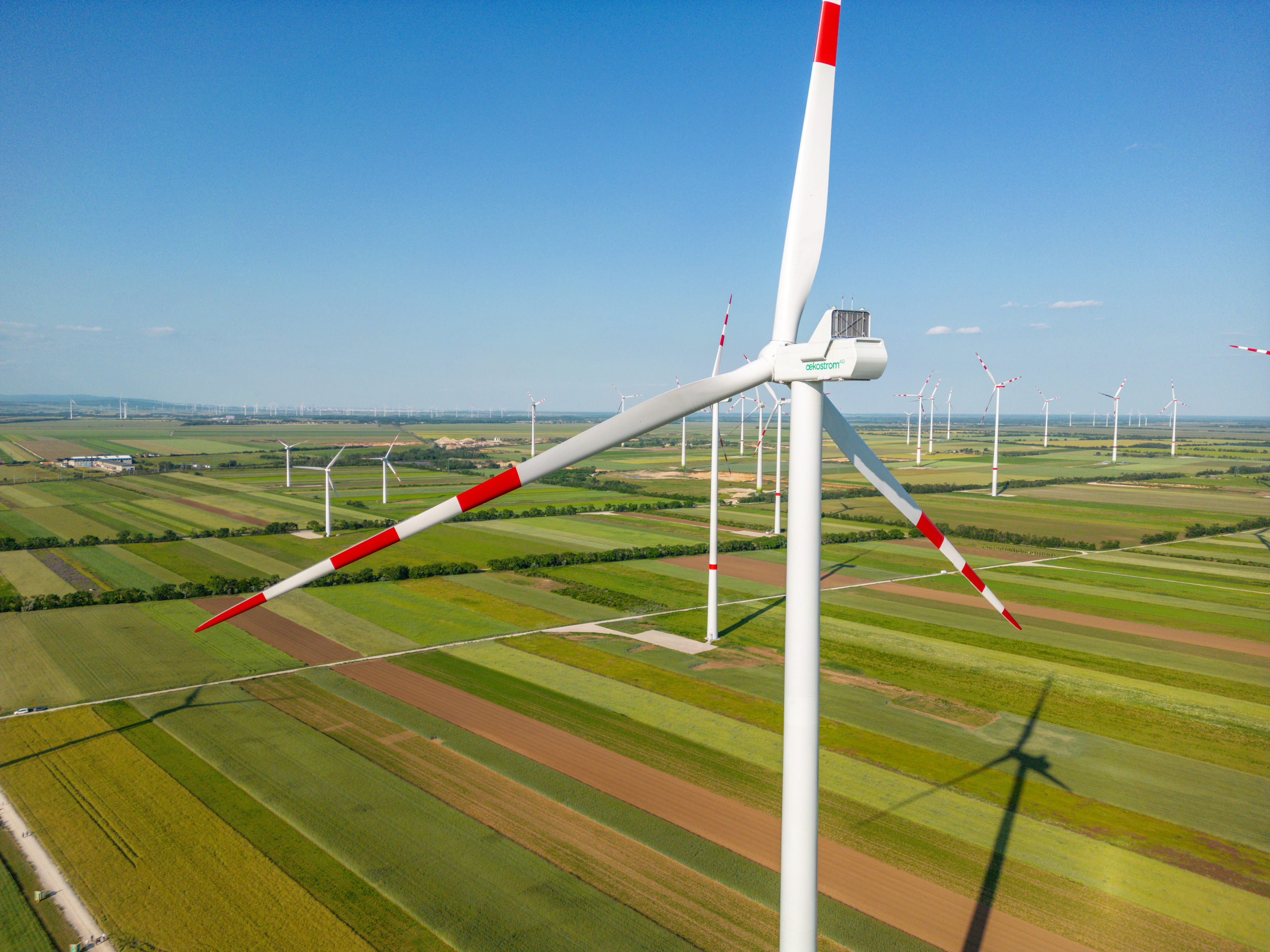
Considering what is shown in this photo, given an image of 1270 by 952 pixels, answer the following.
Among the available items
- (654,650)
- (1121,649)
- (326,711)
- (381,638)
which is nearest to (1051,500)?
(1121,649)

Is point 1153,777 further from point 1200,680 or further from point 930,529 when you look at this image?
point 930,529

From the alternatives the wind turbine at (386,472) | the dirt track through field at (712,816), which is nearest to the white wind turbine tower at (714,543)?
the dirt track through field at (712,816)

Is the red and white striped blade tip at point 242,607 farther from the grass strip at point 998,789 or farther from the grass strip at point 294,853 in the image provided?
the grass strip at point 998,789

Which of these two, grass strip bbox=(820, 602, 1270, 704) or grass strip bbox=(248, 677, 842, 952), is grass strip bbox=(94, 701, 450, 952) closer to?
grass strip bbox=(248, 677, 842, 952)

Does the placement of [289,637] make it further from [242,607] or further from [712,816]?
[242,607]

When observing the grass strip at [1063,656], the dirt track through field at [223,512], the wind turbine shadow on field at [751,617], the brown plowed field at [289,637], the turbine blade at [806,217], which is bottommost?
the wind turbine shadow on field at [751,617]
